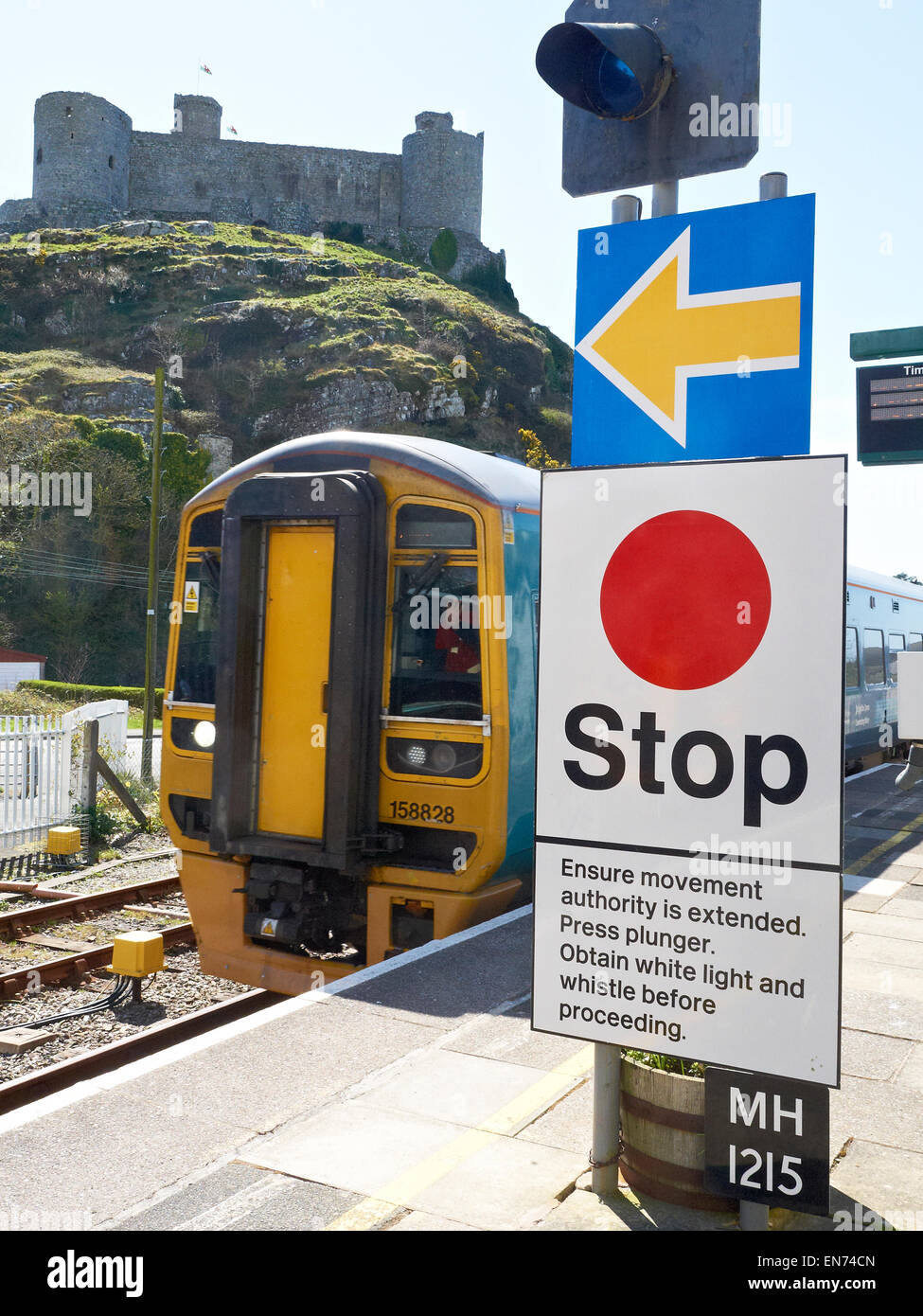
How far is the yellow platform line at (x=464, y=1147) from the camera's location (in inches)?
133

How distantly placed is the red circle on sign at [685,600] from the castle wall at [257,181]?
94544 millimetres

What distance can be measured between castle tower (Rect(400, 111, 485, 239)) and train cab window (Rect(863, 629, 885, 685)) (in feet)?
262

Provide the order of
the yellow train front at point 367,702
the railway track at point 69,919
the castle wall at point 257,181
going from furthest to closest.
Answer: the castle wall at point 257,181
the railway track at point 69,919
the yellow train front at point 367,702

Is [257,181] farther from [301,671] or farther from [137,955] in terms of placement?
[137,955]

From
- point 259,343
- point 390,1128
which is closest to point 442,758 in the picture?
point 390,1128

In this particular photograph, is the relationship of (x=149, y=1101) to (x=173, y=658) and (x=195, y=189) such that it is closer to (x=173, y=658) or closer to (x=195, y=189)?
(x=173, y=658)

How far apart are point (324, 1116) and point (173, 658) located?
14.6ft

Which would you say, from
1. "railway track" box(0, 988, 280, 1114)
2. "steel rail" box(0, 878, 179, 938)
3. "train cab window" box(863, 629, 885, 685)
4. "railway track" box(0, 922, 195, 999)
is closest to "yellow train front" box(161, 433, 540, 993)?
"railway track" box(0, 988, 280, 1114)

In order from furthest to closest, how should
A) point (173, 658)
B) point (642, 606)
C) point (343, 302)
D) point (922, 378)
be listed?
point (343, 302) < point (922, 378) < point (173, 658) < point (642, 606)

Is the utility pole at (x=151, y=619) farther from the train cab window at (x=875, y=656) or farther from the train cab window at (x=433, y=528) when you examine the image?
the train cab window at (x=875, y=656)

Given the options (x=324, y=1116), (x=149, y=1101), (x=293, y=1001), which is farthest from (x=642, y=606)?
(x=293, y=1001)

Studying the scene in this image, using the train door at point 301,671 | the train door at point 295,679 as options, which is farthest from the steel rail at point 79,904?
the train door at point 295,679

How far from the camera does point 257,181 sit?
9012 centimetres
